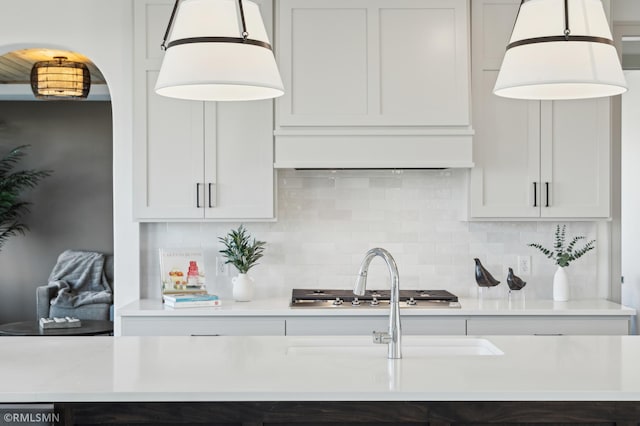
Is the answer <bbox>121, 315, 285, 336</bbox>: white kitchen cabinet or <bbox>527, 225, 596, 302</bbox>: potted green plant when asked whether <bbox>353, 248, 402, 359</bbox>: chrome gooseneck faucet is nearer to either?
<bbox>121, 315, 285, 336</bbox>: white kitchen cabinet

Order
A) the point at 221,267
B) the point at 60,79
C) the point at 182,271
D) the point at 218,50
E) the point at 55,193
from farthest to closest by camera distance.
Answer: the point at 55,193 → the point at 60,79 → the point at 221,267 → the point at 182,271 → the point at 218,50


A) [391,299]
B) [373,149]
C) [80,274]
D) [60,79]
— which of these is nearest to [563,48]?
[391,299]

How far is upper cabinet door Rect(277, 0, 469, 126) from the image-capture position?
14.5ft

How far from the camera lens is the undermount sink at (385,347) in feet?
9.70

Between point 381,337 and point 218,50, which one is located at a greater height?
point 218,50

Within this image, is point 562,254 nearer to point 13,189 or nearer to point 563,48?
point 563,48

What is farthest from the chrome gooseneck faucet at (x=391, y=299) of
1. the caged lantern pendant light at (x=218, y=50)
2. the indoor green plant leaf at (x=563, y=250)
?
the indoor green plant leaf at (x=563, y=250)

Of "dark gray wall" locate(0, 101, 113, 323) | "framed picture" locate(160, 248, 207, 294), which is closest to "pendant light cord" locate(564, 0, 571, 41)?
"framed picture" locate(160, 248, 207, 294)

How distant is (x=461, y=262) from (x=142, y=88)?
224cm

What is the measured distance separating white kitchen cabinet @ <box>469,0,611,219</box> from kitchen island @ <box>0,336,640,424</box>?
6.23 ft

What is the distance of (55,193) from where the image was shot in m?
8.84

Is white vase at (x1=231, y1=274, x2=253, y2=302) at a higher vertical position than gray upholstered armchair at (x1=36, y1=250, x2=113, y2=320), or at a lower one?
higher

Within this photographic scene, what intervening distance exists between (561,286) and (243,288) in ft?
6.31

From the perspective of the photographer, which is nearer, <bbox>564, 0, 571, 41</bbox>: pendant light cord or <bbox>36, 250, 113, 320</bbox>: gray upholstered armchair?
<bbox>564, 0, 571, 41</bbox>: pendant light cord
